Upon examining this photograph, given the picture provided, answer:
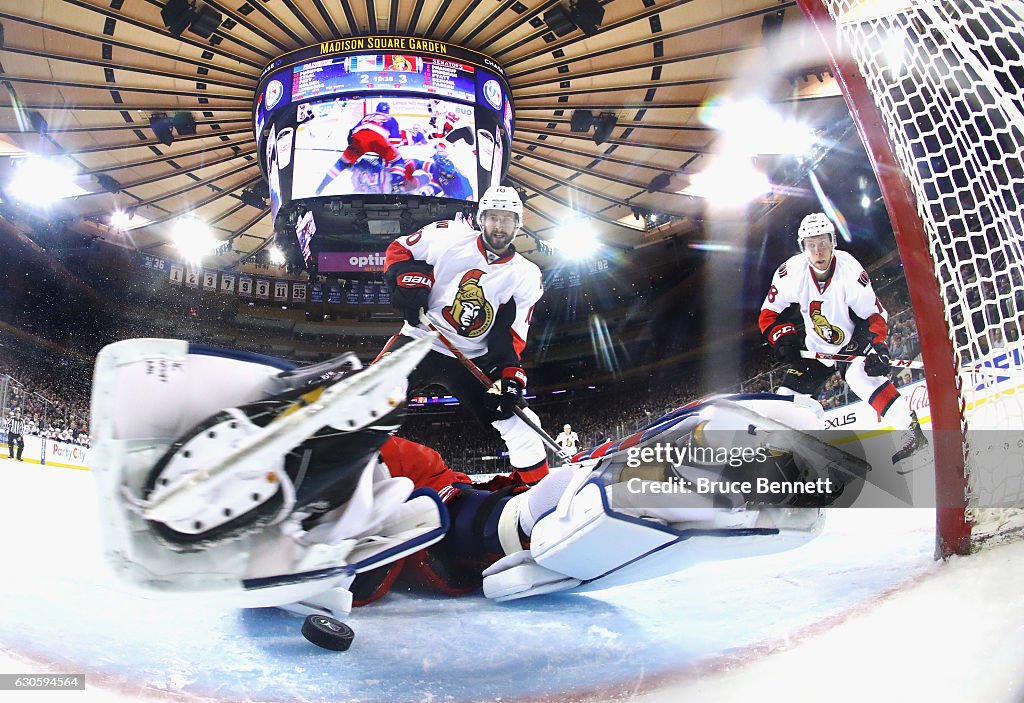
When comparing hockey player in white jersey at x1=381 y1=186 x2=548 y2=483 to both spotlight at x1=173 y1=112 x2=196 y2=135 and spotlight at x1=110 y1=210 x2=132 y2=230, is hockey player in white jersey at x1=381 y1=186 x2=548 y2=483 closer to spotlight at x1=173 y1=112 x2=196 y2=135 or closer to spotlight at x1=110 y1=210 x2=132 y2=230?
spotlight at x1=110 y1=210 x2=132 y2=230

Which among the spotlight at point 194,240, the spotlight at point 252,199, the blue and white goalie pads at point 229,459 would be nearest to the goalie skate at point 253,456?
the blue and white goalie pads at point 229,459

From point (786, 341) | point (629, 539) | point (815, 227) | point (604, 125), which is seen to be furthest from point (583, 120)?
point (629, 539)

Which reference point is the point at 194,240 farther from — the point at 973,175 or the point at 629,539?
the point at 973,175

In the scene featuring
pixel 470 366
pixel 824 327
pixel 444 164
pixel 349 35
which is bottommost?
pixel 470 366

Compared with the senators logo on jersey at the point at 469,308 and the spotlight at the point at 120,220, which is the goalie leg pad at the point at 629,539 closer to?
the senators logo on jersey at the point at 469,308

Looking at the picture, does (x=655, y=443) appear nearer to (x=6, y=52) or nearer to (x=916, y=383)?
(x=916, y=383)

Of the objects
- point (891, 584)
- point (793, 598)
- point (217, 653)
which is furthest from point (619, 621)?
point (217, 653)
